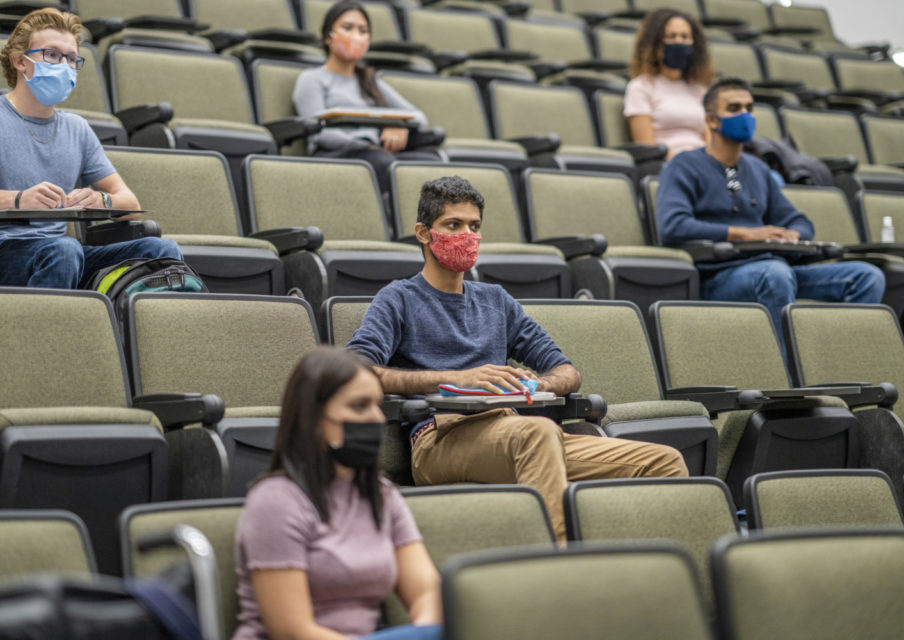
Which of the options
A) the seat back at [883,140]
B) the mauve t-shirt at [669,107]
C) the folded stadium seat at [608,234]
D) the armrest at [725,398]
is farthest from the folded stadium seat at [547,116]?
the armrest at [725,398]

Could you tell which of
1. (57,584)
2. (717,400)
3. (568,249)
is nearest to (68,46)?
(568,249)

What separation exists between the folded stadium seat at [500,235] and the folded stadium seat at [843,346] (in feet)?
1.44

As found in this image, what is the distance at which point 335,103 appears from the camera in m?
2.89

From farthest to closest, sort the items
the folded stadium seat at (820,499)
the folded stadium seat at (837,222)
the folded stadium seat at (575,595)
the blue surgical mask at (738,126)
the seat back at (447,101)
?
the seat back at (447,101) < the folded stadium seat at (837,222) < the blue surgical mask at (738,126) < the folded stadium seat at (820,499) < the folded stadium seat at (575,595)

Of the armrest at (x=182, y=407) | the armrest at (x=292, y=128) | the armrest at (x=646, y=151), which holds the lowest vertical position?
the armrest at (x=182, y=407)

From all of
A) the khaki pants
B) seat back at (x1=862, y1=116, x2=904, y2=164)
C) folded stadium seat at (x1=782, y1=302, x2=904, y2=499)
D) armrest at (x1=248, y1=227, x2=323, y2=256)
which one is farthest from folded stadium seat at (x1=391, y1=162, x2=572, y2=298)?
seat back at (x1=862, y1=116, x2=904, y2=164)

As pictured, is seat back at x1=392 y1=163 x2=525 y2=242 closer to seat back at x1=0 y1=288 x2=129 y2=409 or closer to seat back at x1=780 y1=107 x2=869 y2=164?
seat back at x1=0 y1=288 x2=129 y2=409

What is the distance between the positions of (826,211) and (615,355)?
1.33m

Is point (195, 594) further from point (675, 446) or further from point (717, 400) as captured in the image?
point (717, 400)

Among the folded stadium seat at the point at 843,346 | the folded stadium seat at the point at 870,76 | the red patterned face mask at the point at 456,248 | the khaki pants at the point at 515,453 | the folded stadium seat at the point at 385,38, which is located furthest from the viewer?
the folded stadium seat at the point at 870,76

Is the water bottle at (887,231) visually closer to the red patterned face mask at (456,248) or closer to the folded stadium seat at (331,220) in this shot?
the folded stadium seat at (331,220)

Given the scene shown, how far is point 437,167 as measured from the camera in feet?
8.28

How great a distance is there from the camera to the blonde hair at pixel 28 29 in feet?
6.39

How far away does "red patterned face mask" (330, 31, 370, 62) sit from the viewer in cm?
292
